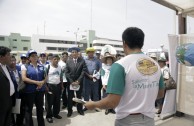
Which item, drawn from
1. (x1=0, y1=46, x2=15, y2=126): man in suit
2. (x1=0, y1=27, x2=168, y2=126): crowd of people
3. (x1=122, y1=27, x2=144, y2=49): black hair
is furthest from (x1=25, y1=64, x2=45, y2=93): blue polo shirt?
(x1=122, y1=27, x2=144, y2=49): black hair

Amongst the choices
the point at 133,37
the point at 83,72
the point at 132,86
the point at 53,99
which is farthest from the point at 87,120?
the point at 133,37

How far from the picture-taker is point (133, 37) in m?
2.02

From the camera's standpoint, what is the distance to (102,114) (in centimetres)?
640

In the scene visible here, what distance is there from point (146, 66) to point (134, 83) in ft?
0.67

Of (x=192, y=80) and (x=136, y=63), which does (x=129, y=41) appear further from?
(x=192, y=80)

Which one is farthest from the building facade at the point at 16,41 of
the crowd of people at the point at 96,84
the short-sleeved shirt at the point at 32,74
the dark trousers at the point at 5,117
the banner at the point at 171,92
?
the dark trousers at the point at 5,117

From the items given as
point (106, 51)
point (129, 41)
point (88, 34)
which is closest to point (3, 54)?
point (129, 41)

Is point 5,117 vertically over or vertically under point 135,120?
under

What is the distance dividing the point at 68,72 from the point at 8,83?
277cm

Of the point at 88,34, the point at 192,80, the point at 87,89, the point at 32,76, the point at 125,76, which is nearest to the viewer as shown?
the point at 125,76

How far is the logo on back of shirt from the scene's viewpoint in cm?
196

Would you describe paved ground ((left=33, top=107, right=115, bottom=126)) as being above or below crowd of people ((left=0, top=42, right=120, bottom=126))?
below

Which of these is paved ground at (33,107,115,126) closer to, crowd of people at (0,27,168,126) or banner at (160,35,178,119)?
crowd of people at (0,27,168,126)

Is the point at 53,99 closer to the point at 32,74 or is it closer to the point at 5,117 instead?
the point at 32,74
